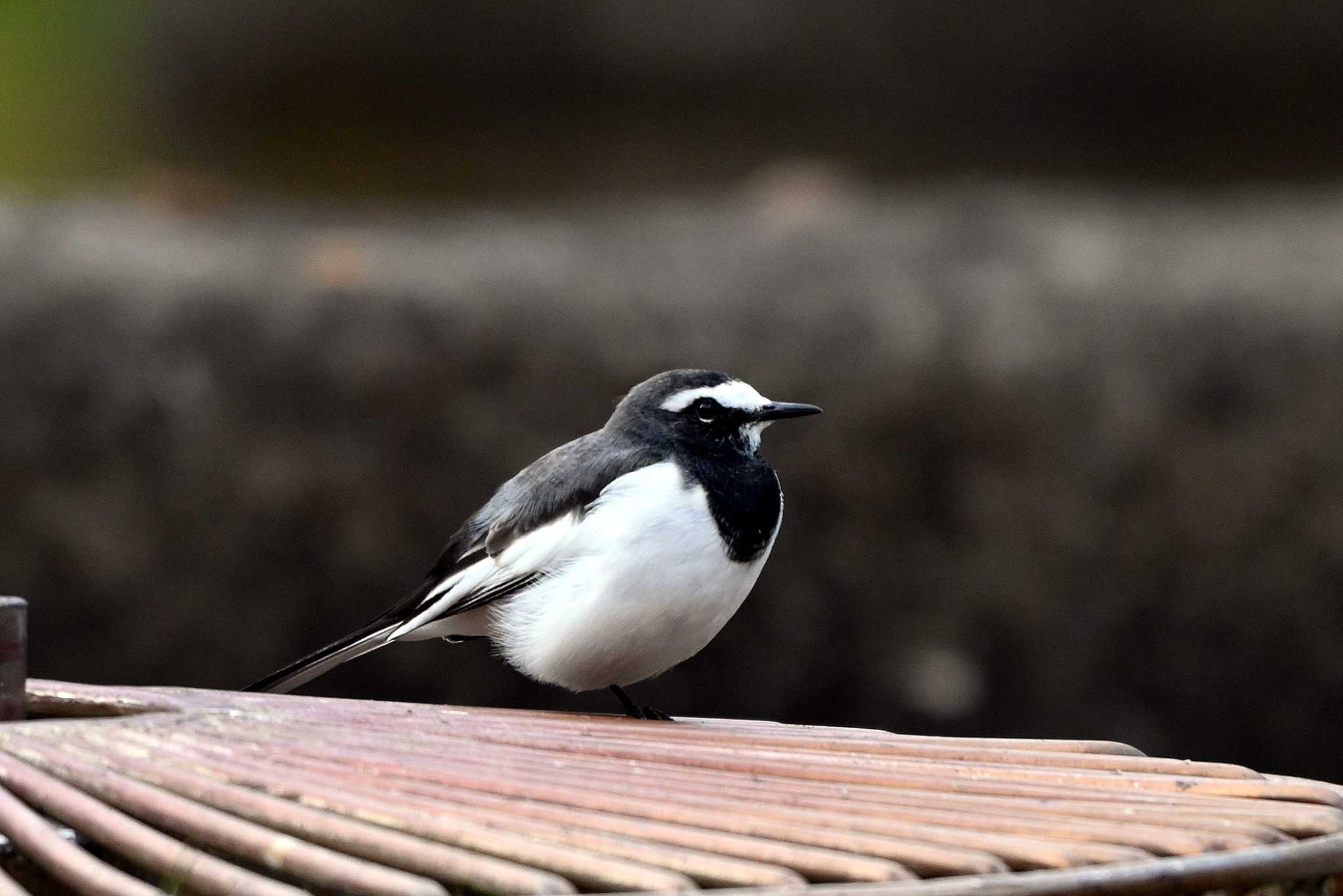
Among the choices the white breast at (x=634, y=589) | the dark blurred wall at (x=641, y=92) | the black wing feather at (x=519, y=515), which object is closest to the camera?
the white breast at (x=634, y=589)

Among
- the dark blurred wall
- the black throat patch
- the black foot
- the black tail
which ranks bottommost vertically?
the black foot

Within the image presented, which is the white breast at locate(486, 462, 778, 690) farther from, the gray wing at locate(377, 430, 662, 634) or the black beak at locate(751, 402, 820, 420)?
the black beak at locate(751, 402, 820, 420)

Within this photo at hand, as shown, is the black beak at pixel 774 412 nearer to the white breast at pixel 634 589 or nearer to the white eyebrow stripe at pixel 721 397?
the white eyebrow stripe at pixel 721 397

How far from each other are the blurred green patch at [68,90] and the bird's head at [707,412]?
329 centimetres

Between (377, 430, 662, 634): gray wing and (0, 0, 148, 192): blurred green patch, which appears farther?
(0, 0, 148, 192): blurred green patch

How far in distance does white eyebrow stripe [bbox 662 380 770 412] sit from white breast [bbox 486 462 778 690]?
0.47ft

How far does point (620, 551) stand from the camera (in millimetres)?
2609

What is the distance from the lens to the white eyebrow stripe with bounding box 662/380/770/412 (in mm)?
2824

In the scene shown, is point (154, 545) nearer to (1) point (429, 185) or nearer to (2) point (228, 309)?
(2) point (228, 309)

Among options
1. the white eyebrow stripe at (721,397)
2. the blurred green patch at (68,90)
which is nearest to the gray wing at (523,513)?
the white eyebrow stripe at (721,397)

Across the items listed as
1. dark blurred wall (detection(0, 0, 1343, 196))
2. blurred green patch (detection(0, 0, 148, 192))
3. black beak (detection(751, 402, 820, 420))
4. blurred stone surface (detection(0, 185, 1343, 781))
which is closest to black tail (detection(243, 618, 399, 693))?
black beak (detection(751, 402, 820, 420))

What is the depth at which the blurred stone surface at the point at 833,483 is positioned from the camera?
15.0ft

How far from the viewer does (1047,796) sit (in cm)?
164

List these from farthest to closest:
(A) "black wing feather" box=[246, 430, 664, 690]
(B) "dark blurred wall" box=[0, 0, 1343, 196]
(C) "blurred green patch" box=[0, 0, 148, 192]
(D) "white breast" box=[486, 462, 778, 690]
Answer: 1. (C) "blurred green patch" box=[0, 0, 148, 192]
2. (B) "dark blurred wall" box=[0, 0, 1343, 196]
3. (A) "black wing feather" box=[246, 430, 664, 690]
4. (D) "white breast" box=[486, 462, 778, 690]
